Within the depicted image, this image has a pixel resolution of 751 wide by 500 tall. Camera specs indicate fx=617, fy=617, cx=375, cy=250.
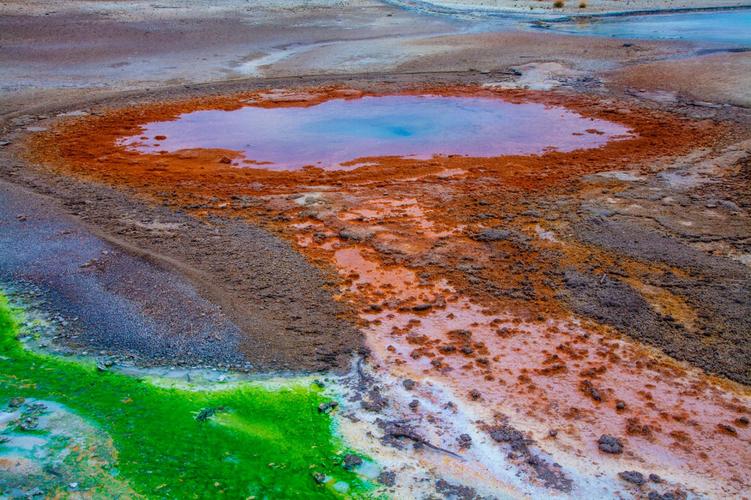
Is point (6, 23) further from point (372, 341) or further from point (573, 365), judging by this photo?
point (573, 365)

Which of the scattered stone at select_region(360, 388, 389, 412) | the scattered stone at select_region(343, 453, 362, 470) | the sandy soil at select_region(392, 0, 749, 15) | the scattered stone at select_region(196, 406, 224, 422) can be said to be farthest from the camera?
the sandy soil at select_region(392, 0, 749, 15)

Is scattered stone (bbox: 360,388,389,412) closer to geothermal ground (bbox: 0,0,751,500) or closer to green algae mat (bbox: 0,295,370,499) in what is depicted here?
geothermal ground (bbox: 0,0,751,500)

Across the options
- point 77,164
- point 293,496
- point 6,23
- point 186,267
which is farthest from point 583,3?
point 293,496

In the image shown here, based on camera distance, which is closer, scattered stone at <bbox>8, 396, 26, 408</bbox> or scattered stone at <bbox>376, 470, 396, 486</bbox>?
scattered stone at <bbox>376, 470, 396, 486</bbox>

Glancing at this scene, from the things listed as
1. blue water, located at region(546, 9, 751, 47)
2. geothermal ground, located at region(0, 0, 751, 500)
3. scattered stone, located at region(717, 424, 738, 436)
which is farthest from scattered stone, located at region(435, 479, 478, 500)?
blue water, located at region(546, 9, 751, 47)

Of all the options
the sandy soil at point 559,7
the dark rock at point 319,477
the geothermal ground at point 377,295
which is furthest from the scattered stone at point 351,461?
the sandy soil at point 559,7

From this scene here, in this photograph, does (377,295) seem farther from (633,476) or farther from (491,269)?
(633,476)

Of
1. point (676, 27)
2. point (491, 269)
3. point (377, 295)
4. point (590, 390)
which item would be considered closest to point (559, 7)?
point (676, 27)
